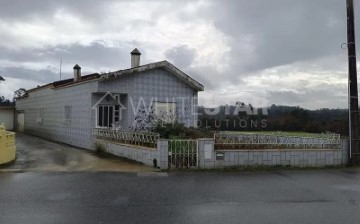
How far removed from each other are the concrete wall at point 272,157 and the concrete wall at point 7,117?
99.7 ft

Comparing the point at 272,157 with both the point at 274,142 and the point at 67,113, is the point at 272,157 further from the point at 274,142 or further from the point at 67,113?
the point at 67,113

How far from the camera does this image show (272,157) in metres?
13.1

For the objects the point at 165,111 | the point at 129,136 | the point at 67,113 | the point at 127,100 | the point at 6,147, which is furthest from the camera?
the point at 67,113

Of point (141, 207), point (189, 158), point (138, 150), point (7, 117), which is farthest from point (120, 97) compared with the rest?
point (7, 117)

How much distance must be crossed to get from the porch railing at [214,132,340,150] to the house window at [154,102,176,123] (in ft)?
18.5

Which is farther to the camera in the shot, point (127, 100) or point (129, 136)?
point (127, 100)

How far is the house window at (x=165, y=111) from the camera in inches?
764

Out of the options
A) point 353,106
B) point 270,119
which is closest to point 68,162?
point 353,106

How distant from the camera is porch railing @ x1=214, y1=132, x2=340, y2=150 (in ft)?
42.8

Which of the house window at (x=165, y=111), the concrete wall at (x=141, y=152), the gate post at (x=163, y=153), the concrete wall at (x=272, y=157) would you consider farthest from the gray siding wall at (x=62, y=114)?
the concrete wall at (x=272, y=157)

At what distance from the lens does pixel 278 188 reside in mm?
9656

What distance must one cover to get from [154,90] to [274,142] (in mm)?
7873

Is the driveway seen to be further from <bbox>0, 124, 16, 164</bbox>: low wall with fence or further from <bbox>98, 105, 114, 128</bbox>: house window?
<bbox>98, 105, 114, 128</bbox>: house window

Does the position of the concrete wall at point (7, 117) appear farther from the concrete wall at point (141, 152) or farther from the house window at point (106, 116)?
the concrete wall at point (141, 152)
